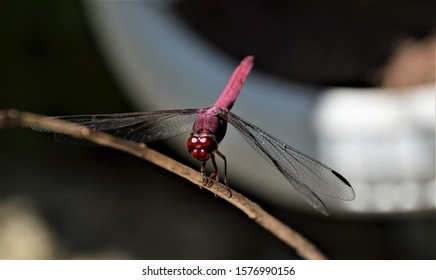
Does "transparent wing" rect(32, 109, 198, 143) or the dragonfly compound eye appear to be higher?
"transparent wing" rect(32, 109, 198, 143)

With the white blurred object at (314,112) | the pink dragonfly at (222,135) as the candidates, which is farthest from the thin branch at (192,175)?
the white blurred object at (314,112)

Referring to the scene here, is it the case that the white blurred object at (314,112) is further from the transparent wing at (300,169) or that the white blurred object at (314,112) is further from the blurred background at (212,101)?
the transparent wing at (300,169)

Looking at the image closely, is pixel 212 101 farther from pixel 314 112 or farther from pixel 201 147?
pixel 201 147

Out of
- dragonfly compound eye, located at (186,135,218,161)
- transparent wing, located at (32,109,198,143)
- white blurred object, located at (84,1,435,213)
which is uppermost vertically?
white blurred object, located at (84,1,435,213)

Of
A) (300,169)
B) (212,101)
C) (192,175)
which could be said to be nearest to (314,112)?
(212,101)

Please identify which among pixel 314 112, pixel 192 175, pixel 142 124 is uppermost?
pixel 314 112

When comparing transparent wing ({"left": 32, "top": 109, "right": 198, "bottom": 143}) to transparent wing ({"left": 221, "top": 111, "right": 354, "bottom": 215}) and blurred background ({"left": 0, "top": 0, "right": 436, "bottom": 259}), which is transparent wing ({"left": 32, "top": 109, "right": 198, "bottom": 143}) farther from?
blurred background ({"left": 0, "top": 0, "right": 436, "bottom": 259})

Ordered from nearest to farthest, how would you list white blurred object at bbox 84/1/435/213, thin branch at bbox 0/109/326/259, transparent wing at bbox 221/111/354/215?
thin branch at bbox 0/109/326/259 < transparent wing at bbox 221/111/354/215 < white blurred object at bbox 84/1/435/213

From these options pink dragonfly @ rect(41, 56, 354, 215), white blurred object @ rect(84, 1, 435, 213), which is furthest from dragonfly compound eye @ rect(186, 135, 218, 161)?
white blurred object @ rect(84, 1, 435, 213)
